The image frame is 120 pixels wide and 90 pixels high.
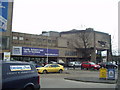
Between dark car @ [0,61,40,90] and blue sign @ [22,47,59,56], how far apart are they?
52571mm

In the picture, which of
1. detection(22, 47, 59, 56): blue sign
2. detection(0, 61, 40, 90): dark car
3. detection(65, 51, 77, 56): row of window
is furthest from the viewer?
detection(65, 51, 77, 56): row of window

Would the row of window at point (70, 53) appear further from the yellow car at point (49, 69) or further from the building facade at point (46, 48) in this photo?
the yellow car at point (49, 69)

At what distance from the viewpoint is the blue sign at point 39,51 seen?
6123cm

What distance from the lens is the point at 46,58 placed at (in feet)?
221

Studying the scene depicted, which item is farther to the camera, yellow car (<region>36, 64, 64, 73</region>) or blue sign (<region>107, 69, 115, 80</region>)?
yellow car (<region>36, 64, 64, 73</region>)

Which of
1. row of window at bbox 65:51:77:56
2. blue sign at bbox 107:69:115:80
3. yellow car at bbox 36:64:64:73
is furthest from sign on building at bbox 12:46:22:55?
blue sign at bbox 107:69:115:80

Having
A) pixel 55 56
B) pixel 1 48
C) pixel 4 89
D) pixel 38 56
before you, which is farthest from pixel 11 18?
pixel 4 89

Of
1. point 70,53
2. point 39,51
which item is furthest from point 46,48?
point 70,53

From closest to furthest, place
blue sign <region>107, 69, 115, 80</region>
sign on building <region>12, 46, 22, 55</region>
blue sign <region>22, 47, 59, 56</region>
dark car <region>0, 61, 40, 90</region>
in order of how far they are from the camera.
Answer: dark car <region>0, 61, 40, 90</region>
blue sign <region>107, 69, 115, 80</region>
sign on building <region>12, 46, 22, 55</region>
blue sign <region>22, 47, 59, 56</region>

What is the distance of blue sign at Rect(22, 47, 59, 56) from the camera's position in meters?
61.2

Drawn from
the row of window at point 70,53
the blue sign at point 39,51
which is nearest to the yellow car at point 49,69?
the blue sign at point 39,51

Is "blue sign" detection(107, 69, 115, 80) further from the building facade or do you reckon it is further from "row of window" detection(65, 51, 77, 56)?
"row of window" detection(65, 51, 77, 56)

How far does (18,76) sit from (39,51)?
57137 mm

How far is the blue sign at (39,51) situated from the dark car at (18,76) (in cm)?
5257
